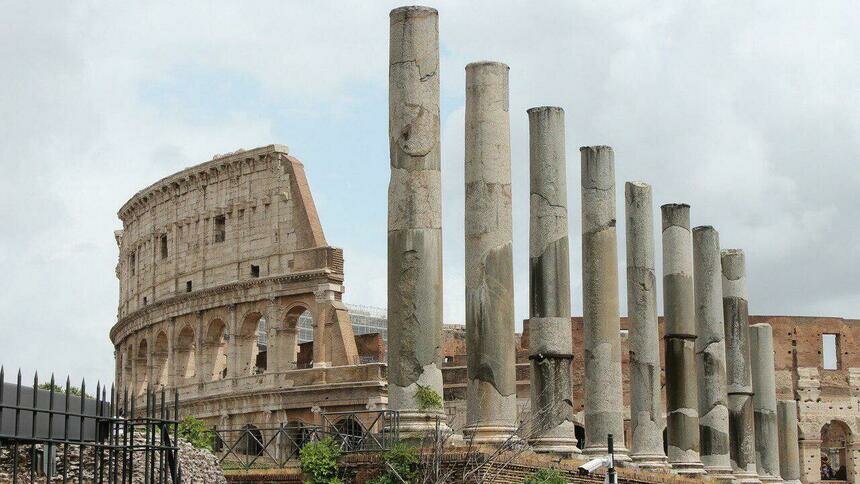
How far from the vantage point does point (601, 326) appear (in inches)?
925

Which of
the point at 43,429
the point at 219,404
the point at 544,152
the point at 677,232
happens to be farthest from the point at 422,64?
the point at 219,404

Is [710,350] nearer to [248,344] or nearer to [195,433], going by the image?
[195,433]

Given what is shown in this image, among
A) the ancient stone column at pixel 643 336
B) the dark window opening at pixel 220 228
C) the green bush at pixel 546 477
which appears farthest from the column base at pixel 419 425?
the dark window opening at pixel 220 228

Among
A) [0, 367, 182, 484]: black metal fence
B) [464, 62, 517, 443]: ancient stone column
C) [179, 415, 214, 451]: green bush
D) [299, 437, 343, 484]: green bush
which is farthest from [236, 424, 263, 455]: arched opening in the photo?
[0, 367, 182, 484]: black metal fence

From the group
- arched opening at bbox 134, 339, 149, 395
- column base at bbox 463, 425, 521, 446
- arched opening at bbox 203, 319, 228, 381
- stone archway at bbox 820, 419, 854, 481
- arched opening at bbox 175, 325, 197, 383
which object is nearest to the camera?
column base at bbox 463, 425, 521, 446

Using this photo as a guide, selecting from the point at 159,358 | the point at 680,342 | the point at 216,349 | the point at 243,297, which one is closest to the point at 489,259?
the point at 680,342

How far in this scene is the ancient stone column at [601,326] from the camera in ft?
77.2

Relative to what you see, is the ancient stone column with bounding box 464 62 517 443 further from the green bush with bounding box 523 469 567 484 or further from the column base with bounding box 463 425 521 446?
the green bush with bounding box 523 469 567 484

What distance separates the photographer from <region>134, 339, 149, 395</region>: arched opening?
161 ft

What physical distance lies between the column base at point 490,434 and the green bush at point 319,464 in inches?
75.2

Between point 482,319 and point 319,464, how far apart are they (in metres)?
3.37

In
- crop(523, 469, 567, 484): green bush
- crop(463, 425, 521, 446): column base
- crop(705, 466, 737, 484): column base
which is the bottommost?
crop(705, 466, 737, 484): column base

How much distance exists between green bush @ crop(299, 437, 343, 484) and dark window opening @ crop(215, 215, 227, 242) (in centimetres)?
2799

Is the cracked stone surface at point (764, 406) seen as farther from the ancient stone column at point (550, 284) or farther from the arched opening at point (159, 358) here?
the arched opening at point (159, 358)
